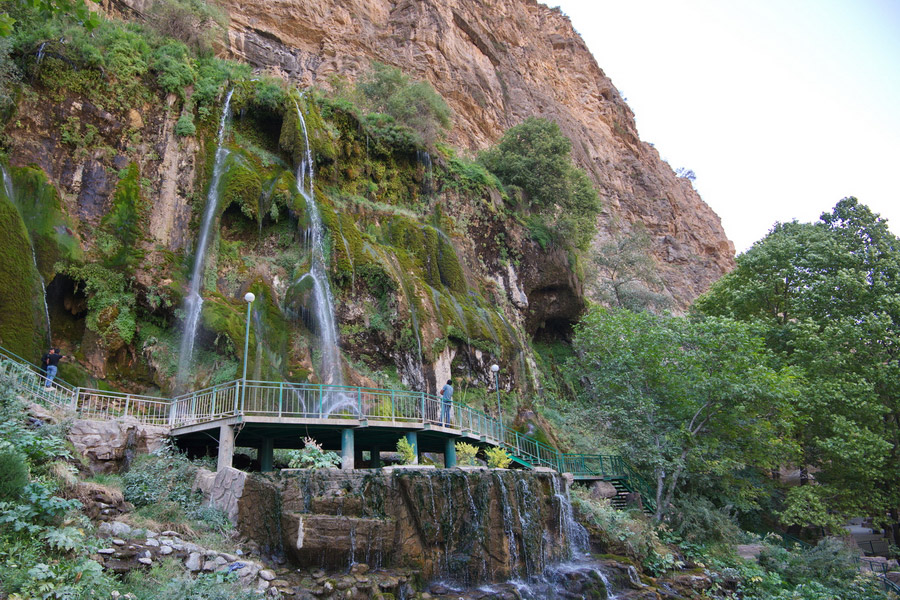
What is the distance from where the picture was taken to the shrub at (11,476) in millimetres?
7829

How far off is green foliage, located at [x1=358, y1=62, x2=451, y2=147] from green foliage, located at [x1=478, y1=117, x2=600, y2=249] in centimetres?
427

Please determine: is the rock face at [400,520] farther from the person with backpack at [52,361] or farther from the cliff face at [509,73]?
the cliff face at [509,73]

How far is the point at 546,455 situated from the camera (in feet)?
72.9

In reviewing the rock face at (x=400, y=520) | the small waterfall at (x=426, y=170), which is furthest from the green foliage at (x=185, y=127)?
the rock face at (x=400, y=520)

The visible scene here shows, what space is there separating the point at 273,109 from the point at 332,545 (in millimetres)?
19415

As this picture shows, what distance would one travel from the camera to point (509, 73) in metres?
54.4

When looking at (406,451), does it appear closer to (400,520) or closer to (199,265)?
(400,520)

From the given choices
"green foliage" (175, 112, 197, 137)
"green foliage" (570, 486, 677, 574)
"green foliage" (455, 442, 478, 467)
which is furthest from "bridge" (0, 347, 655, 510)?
"green foliage" (175, 112, 197, 137)

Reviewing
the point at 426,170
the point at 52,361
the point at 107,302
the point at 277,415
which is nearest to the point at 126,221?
the point at 107,302

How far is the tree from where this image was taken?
19.3 m

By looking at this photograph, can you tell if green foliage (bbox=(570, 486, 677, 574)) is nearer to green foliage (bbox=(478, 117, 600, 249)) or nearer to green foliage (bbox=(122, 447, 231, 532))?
green foliage (bbox=(122, 447, 231, 532))

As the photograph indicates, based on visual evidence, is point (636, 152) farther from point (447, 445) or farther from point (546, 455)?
point (447, 445)

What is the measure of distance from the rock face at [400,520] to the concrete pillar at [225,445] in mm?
1034

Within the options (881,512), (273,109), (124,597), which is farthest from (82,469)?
(881,512)
